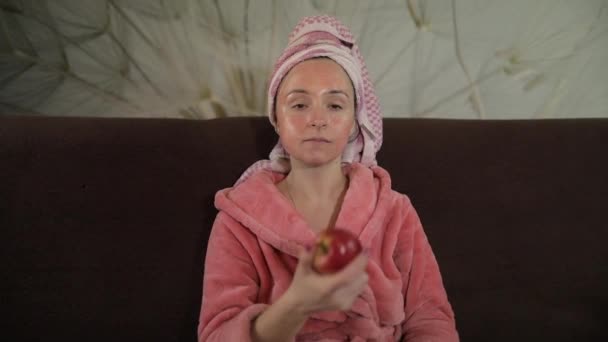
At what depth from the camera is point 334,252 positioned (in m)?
0.53

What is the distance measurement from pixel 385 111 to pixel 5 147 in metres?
1.25

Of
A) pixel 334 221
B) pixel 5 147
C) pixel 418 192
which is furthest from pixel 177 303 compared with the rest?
pixel 418 192

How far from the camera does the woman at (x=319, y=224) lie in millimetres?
812

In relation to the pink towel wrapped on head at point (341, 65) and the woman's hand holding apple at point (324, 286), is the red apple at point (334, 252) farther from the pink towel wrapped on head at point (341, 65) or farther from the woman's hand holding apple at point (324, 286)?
the pink towel wrapped on head at point (341, 65)

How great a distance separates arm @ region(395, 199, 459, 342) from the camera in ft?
2.84

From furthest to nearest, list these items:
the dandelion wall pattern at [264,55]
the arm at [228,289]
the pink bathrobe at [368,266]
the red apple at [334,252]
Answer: the dandelion wall pattern at [264,55] → the pink bathrobe at [368,266] → the arm at [228,289] → the red apple at [334,252]

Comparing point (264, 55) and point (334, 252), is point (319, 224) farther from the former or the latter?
point (264, 55)

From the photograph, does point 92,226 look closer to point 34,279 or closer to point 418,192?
point 34,279

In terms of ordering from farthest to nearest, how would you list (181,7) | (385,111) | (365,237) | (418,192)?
(385,111) < (181,7) < (418,192) < (365,237)

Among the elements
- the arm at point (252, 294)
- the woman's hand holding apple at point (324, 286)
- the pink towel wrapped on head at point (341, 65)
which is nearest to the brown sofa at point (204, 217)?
the pink towel wrapped on head at point (341, 65)

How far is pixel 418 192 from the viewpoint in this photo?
3.75ft

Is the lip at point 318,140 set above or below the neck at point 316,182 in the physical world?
above

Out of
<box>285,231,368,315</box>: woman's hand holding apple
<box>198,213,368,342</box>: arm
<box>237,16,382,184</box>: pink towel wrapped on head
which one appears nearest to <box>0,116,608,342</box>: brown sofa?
<box>237,16,382,184</box>: pink towel wrapped on head

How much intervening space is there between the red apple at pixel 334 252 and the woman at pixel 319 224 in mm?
244
